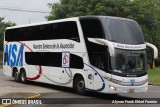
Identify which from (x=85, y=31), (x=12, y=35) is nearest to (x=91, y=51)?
(x=85, y=31)

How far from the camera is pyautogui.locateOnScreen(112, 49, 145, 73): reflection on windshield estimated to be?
17891 millimetres

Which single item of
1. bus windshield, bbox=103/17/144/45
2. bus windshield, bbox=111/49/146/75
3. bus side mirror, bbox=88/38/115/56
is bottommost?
bus windshield, bbox=111/49/146/75

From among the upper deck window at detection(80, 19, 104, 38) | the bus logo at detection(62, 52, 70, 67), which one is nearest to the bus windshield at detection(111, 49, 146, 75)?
the upper deck window at detection(80, 19, 104, 38)

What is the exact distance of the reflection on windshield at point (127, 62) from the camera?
17.9 meters

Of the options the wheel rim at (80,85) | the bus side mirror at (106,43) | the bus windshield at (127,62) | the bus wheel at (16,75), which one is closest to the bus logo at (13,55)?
the bus wheel at (16,75)

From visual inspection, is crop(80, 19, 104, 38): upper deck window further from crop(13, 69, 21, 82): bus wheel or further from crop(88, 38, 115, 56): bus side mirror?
crop(13, 69, 21, 82): bus wheel

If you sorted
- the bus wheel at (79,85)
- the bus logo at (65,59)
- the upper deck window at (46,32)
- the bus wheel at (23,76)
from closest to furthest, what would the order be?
the bus wheel at (79,85) < the upper deck window at (46,32) < the bus logo at (65,59) < the bus wheel at (23,76)

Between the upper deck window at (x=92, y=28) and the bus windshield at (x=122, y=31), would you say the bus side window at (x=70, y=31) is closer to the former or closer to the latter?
the upper deck window at (x=92, y=28)

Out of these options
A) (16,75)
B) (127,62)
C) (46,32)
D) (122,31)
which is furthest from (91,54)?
(16,75)

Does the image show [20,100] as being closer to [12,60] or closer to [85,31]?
[85,31]

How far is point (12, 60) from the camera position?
27.6 meters

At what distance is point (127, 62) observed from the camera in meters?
18.0

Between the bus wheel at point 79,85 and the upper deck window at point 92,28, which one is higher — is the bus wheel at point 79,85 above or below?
below

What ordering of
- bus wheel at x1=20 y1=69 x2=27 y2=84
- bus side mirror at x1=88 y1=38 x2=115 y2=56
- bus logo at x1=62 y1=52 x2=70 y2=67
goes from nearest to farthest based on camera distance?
1. bus side mirror at x1=88 y1=38 x2=115 y2=56
2. bus logo at x1=62 y1=52 x2=70 y2=67
3. bus wheel at x1=20 y1=69 x2=27 y2=84
